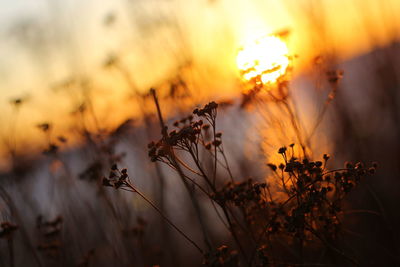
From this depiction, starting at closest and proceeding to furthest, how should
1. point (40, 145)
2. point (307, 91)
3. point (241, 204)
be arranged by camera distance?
1. point (241, 204)
2. point (40, 145)
3. point (307, 91)

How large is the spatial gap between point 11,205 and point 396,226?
18.2 ft

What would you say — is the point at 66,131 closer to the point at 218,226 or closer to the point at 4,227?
the point at 4,227

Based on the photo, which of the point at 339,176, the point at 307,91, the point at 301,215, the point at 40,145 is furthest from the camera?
the point at 307,91

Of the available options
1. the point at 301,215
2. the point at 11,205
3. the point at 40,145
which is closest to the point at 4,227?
the point at 11,205

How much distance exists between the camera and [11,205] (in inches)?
183

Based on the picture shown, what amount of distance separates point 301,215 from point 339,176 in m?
0.61

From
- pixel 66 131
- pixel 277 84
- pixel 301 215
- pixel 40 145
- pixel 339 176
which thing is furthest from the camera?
pixel 40 145

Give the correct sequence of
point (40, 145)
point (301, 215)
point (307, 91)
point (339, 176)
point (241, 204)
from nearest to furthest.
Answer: point (301, 215), point (339, 176), point (241, 204), point (40, 145), point (307, 91)

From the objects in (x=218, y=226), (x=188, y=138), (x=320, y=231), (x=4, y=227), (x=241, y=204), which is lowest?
(x=218, y=226)

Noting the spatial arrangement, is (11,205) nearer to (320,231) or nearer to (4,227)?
(4,227)

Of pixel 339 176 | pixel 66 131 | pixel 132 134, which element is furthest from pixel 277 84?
pixel 66 131

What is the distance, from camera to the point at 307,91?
10008 millimetres

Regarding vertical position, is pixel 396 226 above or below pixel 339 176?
below

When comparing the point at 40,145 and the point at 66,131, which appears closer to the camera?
the point at 66,131
